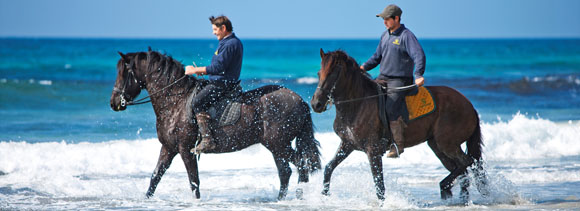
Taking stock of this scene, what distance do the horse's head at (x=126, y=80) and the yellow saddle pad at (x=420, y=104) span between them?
2957 mm

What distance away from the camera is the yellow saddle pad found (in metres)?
6.41

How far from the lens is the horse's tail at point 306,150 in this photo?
704cm

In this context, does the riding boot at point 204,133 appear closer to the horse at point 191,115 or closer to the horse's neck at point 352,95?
the horse at point 191,115

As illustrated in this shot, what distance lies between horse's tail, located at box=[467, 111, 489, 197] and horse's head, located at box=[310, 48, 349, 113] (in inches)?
72.8

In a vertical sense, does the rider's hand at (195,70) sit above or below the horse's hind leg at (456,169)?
above

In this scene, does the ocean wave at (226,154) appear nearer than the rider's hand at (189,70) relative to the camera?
No

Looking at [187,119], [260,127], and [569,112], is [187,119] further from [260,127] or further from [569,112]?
[569,112]

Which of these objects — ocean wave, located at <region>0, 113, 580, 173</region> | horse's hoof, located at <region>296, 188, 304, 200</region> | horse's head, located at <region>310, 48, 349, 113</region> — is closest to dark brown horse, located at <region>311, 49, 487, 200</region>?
horse's head, located at <region>310, 48, 349, 113</region>

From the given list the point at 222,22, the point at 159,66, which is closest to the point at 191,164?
the point at 159,66

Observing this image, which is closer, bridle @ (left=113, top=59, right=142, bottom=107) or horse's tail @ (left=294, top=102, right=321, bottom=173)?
bridle @ (left=113, top=59, right=142, bottom=107)

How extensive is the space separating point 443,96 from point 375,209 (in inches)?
56.2

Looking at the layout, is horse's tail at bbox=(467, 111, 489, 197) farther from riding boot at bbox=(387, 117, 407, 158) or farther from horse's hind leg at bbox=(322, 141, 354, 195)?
horse's hind leg at bbox=(322, 141, 354, 195)

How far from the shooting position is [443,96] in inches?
261

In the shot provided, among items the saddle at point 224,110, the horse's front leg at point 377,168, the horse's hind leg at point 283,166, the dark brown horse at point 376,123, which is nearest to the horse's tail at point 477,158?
the dark brown horse at point 376,123
